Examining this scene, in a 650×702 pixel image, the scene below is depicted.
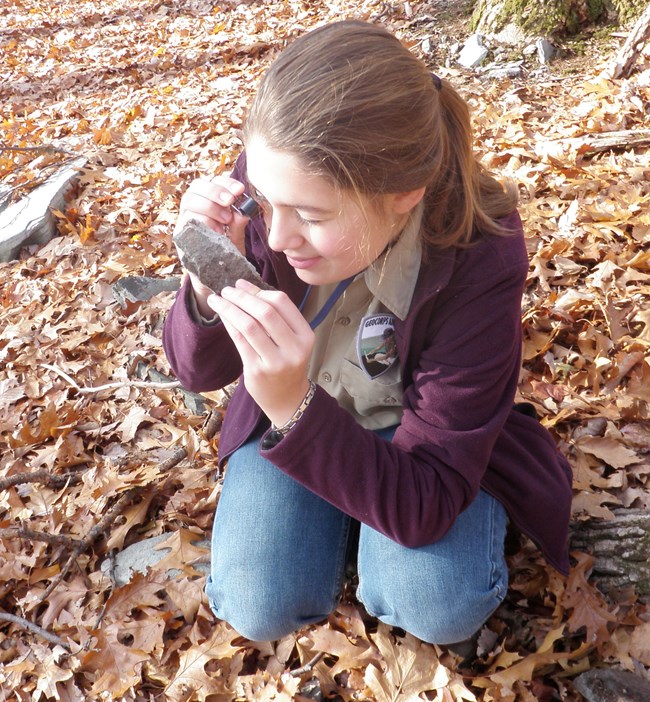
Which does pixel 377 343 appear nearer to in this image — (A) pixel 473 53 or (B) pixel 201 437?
(B) pixel 201 437

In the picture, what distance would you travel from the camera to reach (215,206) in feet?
5.64

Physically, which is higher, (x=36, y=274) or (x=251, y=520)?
(x=251, y=520)

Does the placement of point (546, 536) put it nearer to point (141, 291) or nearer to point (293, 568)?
point (293, 568)

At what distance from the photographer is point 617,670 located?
1.80m

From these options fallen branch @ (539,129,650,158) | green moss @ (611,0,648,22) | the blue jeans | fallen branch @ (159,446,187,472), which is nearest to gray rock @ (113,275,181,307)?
fallen branch @ (159,446,187,472)

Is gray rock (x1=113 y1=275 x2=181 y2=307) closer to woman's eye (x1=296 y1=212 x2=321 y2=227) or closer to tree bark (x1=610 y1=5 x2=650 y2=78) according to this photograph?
woman's eye (x1=296 y1=212 x2=321 y2=227)

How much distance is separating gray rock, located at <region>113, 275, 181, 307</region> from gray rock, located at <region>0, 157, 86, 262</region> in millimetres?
1356

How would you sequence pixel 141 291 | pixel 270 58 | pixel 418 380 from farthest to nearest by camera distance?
A: pixel 270 58
pixel 141 291
pixel 418 380

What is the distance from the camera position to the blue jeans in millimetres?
1762

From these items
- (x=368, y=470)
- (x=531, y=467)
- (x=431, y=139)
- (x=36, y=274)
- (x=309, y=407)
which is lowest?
(x=36, y=274)

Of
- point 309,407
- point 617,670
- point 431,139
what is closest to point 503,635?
point 617,670

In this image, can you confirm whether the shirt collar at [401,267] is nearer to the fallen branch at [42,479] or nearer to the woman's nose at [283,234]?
the woman's nose at [283,234]

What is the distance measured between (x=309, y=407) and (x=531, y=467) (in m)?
0.79

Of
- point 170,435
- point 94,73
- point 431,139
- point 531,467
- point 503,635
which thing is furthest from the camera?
point 94,73
